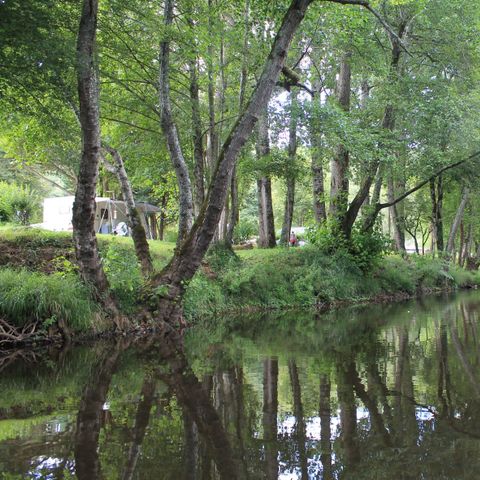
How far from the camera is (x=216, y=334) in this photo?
407 inches

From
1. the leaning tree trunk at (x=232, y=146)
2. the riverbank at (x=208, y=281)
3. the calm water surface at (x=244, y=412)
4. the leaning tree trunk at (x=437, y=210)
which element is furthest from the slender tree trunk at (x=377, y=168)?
the calm water surface at (x=244, y=412)

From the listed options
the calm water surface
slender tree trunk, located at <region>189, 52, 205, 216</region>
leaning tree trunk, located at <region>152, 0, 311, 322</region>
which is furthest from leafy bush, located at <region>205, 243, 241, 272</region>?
the calm water surface

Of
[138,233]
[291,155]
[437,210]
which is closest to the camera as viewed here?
[138,233]

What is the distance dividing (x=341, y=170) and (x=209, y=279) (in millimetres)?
7575

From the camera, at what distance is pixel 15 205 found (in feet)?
59.7

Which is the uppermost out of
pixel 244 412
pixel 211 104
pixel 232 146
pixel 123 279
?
pixel 211 104

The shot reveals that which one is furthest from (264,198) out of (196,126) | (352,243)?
(196,126)

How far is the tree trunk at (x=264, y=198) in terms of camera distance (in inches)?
768

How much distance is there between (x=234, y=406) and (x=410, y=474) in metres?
2.01

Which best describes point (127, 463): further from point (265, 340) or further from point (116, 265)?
point (116, 265)

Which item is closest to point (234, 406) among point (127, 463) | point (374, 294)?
point (127, 463)

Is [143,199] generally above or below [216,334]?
above

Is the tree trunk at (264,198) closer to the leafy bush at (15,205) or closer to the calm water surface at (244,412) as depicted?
the leafy bush at (15,205)

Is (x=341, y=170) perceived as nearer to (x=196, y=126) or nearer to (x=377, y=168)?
(x=377, y=168)
